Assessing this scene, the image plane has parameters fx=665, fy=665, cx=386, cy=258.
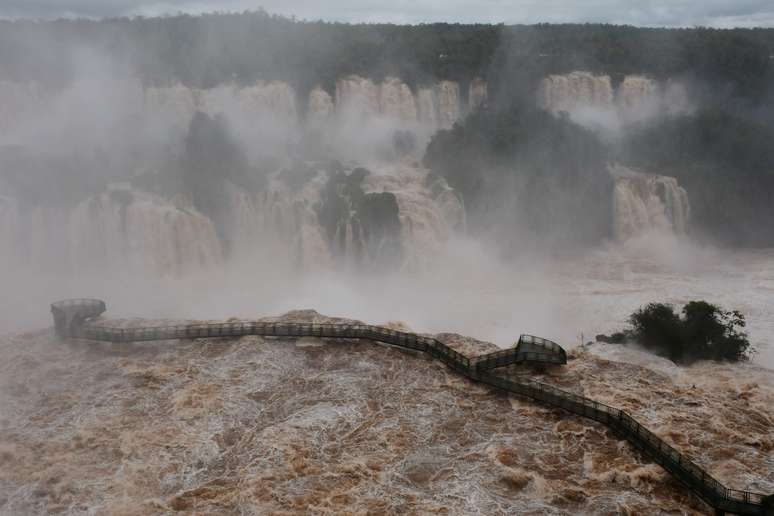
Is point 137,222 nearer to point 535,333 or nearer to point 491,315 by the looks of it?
point 491,315

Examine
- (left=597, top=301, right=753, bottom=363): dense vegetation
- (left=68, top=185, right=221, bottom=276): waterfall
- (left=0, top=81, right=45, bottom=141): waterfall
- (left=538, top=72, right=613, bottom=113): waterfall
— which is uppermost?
(left=538, top=72, right=613, bottom=113): waterfall

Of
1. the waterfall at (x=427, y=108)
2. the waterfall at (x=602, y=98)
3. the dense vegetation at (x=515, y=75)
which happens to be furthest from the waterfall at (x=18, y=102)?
the waterfall at (x=602, y=98)

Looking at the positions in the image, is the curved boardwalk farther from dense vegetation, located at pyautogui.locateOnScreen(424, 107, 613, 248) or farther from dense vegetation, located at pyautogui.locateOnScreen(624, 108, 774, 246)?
dense vegetation, located at pyautogui.locateOnScreen(624, 108, 774, 246)

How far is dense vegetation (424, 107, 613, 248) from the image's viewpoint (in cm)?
5944

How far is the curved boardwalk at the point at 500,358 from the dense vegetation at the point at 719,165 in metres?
38.5

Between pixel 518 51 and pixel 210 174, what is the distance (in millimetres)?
44611

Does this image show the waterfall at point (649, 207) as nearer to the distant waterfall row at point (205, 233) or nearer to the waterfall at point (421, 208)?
the waterfall at point (421, 208)

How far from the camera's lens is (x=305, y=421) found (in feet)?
87.4

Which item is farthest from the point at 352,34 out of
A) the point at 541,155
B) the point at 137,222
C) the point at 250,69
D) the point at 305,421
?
the point at 305,421

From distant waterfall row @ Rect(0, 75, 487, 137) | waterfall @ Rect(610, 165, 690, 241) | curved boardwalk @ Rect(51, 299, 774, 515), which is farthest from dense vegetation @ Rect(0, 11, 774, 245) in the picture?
curved boardwalk @ Rect(51, 299, 774, 515)

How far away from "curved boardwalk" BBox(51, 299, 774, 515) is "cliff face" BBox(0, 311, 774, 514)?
1.81ft

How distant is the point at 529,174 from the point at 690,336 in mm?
30439

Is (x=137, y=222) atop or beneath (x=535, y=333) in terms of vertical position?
atop

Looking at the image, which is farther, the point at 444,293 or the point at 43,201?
the point at 43,201
